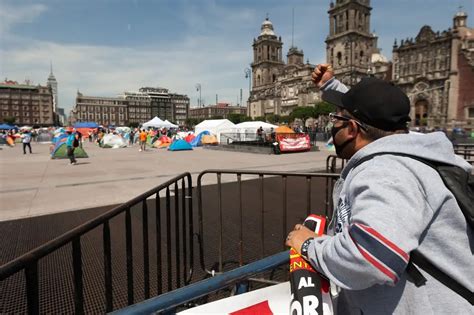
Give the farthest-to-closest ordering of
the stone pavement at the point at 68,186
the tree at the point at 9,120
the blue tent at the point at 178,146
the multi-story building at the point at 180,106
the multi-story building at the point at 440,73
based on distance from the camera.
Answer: the multi-story building at the point at 180,106, the tree at the point at 9,120, the multi-story building at the point at 440,73, the blue tent at the point at 178,146, the stone pavement at the point at 68,186

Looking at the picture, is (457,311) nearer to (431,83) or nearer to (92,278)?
(92,278)

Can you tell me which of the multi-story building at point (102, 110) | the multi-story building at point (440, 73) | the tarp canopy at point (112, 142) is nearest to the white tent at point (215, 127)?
the tarp canopy at point (112, 142)

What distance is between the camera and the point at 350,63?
66625mm

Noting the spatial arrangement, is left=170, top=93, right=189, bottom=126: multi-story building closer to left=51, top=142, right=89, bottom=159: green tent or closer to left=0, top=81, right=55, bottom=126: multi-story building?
left=0, top=81, right=55, bottom=126: multi-story building

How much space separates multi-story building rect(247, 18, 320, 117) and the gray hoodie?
89043 millimetres

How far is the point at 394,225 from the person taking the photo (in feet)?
3.45

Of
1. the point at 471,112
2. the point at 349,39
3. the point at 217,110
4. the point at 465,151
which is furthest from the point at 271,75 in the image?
the point at 465,151

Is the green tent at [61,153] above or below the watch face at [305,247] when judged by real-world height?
below

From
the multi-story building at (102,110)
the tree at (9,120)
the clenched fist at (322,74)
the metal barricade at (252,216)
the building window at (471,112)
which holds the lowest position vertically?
the metal barricade at (252,216)

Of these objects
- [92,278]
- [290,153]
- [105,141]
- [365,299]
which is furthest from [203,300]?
[105,141]

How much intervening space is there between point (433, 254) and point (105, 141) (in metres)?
26.8

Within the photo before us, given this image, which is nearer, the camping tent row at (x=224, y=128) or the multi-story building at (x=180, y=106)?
the camping tent row at (x=224, y=128)

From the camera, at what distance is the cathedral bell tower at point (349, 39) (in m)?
67.2

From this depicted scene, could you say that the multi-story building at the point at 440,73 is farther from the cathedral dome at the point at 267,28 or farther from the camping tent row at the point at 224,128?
the cathedral dome at the point at 267,28
